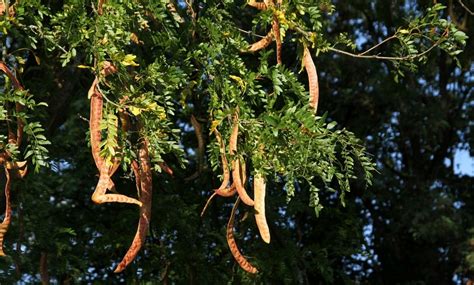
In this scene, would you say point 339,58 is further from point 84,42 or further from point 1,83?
point 84,42

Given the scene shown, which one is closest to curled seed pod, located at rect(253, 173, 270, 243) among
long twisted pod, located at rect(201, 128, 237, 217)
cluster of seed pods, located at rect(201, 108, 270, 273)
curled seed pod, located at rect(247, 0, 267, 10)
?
cluster of seed pods, located at rect(201, 108, 270, 273)

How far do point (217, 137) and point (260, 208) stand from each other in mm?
556

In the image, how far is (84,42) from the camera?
4574mm

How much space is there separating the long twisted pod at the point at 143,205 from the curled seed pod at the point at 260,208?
1.60ft

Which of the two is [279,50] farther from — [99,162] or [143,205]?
[99,162]

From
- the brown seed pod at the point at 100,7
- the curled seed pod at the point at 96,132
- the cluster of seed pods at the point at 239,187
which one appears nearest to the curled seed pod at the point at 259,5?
the cluster of seed pods at the point at 239,187

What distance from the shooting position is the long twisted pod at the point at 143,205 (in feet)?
14.0

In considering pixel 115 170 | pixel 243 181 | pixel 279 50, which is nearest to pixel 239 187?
pixel 243 181

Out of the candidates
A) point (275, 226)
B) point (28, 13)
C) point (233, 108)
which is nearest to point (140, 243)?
point (233, 108)

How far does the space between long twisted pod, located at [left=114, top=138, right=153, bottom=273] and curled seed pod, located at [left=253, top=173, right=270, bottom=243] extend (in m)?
0.49

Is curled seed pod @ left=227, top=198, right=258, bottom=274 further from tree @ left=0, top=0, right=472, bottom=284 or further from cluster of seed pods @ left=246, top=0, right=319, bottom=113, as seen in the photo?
cluster of seed pods @ left=246, top=0, right=319, bottom=113

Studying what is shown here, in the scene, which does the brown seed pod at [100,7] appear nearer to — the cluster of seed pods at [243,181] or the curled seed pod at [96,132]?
the curled seed pod at [96,132]

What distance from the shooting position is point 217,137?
472 cm

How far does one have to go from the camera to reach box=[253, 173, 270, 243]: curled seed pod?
427cm
